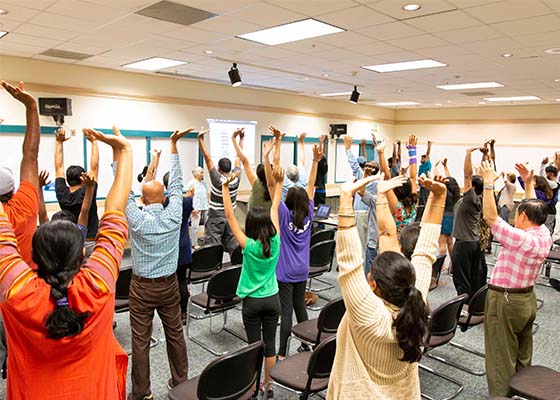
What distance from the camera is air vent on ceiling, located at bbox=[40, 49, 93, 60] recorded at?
228 inches

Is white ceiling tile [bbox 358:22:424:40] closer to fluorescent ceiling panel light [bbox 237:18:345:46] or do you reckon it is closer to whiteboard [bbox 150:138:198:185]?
fluorescent ceiling panel light [bbox 237:18:345:46]

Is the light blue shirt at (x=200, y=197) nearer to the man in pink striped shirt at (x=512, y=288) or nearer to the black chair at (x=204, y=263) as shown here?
the black chair at (x=204, y=263)

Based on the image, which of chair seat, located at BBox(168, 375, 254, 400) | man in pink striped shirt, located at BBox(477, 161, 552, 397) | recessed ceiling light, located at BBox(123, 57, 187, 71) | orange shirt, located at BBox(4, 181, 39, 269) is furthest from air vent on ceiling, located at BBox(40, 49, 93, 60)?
man in pink striped shirt, located at BBox(477, 161, 552, 397)

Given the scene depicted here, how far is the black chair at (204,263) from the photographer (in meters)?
4.58

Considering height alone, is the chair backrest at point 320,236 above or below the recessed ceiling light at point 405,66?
below

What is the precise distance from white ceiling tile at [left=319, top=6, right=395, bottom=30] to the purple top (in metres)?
1.85

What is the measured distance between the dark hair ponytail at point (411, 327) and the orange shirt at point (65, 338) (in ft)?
3.32

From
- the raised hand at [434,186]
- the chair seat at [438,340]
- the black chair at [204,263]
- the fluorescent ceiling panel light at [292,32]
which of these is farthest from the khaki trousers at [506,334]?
the fluorescent ceiling panel light at [292,32]

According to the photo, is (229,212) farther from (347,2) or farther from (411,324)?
(347,2)

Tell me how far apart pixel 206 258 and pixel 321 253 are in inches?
54.6

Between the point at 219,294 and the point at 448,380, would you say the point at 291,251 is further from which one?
the point at 448,380

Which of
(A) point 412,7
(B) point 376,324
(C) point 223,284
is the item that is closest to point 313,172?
(C) point 223,284

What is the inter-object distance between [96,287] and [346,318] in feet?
3.00

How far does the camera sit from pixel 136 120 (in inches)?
305
